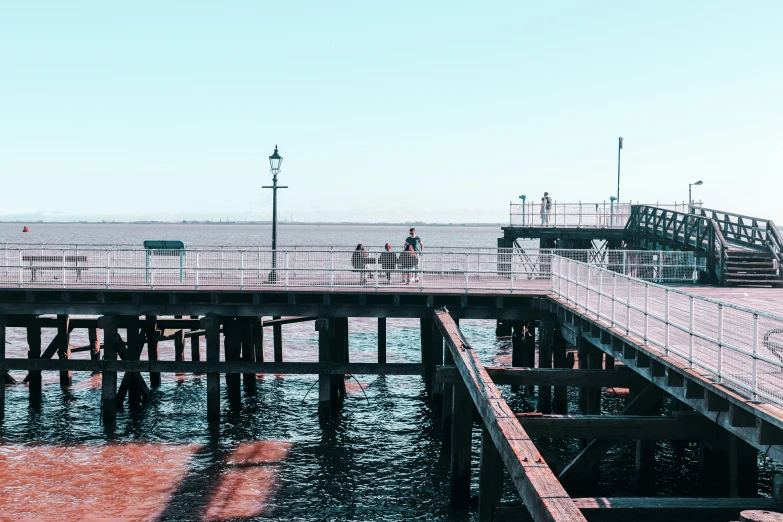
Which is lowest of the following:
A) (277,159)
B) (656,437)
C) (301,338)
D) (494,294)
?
(301,338)

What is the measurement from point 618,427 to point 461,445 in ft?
11.4

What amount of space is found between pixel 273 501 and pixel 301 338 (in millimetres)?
22598

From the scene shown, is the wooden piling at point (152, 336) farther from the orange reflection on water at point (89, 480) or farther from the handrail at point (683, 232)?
the handrail at point (683, 232)

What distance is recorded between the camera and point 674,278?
26.2 meters

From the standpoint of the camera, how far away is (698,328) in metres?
14.3

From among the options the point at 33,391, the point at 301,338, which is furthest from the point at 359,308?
the point at 301,338

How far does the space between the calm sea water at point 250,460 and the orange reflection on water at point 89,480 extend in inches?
0.9

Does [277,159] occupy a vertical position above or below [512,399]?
above

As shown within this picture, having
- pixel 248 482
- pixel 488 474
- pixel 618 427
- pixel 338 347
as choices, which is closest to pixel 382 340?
pixel 338 347

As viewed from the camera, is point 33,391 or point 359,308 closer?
point 359,308

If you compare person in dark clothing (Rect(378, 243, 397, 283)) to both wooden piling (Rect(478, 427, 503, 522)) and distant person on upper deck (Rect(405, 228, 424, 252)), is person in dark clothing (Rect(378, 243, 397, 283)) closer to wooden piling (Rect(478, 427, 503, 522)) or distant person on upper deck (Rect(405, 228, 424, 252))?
distant person on upper deck (Rect(405, 228, 424, 252))

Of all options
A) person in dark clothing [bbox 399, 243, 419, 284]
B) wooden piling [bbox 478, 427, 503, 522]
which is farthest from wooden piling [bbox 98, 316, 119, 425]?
wooden piling [bbox 478, 427, 503, 522]

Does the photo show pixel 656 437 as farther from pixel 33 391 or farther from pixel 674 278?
pixel 33 391

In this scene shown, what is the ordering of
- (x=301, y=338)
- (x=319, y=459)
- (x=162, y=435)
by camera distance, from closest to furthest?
(x=319, y=459)
(x=162, y=435)
(x=301, y=338)
